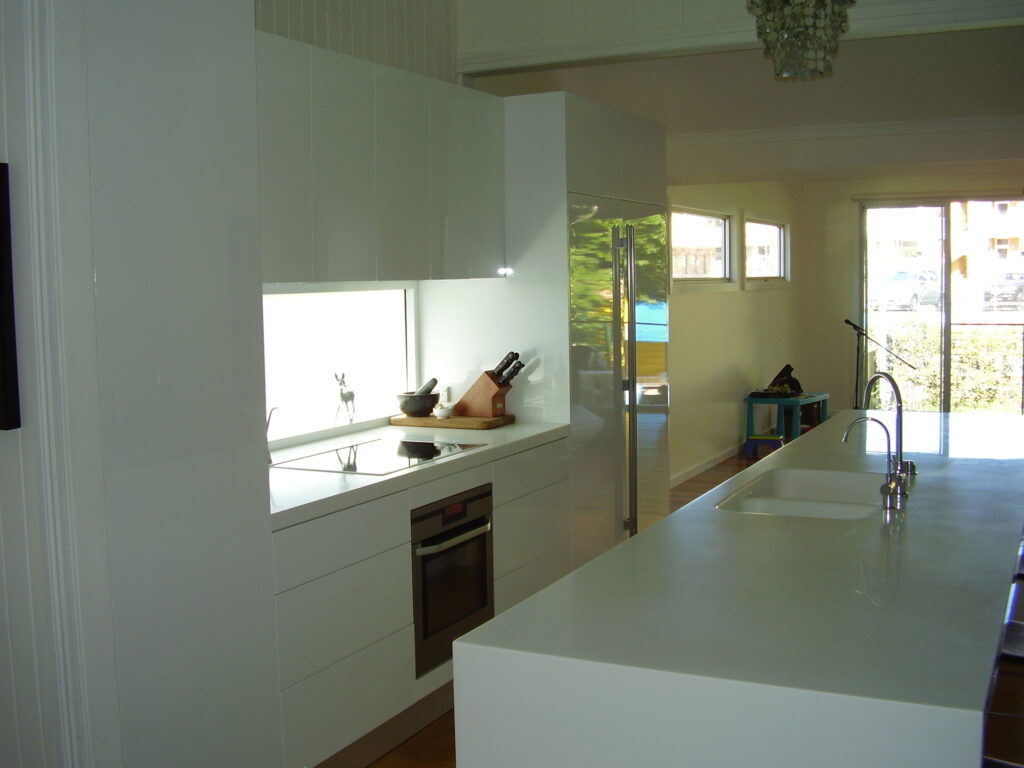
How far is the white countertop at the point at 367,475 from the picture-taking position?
2916 millimetres

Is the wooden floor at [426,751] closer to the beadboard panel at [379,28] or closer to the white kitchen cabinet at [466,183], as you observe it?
the white kitchen cabinet at [466,183]

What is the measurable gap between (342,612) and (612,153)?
2.55 m

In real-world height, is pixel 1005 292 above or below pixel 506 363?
above

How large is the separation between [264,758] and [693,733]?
153cm

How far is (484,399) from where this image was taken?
438 cm

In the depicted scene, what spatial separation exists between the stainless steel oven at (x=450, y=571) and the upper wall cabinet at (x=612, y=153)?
150cm

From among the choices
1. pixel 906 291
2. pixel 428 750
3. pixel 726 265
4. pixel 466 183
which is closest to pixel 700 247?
pixel 726 265

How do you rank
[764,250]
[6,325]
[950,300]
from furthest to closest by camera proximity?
1. [950,300]
2. [764,250]
3. [6,325]

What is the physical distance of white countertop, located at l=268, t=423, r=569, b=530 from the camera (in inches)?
115

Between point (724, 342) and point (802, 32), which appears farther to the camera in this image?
point (724, 342)

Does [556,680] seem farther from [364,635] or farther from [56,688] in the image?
[364,635]

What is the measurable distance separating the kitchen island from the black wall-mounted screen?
107 cm

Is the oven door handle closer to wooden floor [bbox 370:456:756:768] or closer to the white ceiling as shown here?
wooden floor [bbox 370:456:756:768]

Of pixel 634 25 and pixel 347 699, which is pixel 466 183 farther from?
pixel 347 699
